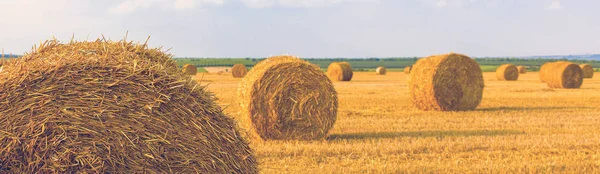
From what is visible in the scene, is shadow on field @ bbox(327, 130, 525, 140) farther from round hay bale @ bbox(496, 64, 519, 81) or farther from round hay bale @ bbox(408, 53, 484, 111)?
round hay bale @ bbox(496, 64, 519, 81)

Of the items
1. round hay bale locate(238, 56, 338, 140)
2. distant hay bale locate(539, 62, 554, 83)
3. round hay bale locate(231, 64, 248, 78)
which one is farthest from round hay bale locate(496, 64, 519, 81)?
round hay bale locate(238, 56, 338, 140)

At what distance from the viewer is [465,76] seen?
696 inches

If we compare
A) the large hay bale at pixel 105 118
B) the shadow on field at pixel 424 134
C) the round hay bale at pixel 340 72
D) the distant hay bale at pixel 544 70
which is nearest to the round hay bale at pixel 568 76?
the distant hay bale at pixel 544 70

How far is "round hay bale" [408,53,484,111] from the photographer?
684 inches

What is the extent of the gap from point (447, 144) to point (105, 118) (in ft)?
22.5

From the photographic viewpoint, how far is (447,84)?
17.4 meters

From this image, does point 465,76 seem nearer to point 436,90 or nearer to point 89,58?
point 436,90

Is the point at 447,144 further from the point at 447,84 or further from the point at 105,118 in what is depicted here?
the point at 447,84

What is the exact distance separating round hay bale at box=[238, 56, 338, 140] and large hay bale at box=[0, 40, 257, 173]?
19.5 ft

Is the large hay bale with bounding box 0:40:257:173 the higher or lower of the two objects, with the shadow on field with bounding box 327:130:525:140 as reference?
higher

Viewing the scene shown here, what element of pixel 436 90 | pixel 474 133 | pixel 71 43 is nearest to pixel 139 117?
pixel 71 43

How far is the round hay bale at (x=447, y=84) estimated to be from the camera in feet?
57.0

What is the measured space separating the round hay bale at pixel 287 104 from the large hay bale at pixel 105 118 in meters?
5.96

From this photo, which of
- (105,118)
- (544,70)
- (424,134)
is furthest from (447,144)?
(544,70)
